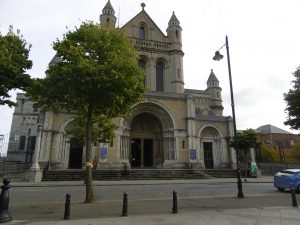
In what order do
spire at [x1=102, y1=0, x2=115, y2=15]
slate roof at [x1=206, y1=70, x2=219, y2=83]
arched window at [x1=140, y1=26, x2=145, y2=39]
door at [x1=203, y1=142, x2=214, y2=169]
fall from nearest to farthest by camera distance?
door at [x1=203, y1=142, x2=214, y2=169], spire at [x1=102, y1=0, x2=115, y2=15], arched window at [x1=140, y1=26, x2=145, y2=39], slate roof at [x1=206, y1=70, x2=219, y2=83]

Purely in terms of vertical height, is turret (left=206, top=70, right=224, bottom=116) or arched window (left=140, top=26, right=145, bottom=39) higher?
arched window (left=140, top=26, right=145, bottom=39)

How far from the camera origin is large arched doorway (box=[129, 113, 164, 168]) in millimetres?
31000

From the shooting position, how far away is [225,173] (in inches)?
1054

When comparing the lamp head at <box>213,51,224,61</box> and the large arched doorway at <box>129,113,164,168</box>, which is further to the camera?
the large arched doorway at <box>129,113,164,168</box>

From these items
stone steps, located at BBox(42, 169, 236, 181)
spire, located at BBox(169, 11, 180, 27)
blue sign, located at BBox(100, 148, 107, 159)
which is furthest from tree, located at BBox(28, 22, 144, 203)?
spire, located at BBox(169, 11, 180, 27)

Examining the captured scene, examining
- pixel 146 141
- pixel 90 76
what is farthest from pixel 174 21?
pixel 90 76

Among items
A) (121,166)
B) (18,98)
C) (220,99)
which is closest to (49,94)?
(121,166)

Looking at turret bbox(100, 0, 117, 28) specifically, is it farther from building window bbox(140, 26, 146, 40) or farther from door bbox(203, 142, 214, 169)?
door bbox(203, 142, 214, 169)

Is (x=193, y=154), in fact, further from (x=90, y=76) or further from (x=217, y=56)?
(x=90, y=76)

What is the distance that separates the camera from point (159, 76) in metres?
36.4

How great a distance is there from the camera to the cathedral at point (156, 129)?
86.4ft

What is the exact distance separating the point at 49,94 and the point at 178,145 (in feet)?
64.1

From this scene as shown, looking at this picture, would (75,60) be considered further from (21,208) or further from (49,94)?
(21,208)

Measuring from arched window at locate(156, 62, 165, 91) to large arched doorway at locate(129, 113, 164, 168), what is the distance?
5827 mm
